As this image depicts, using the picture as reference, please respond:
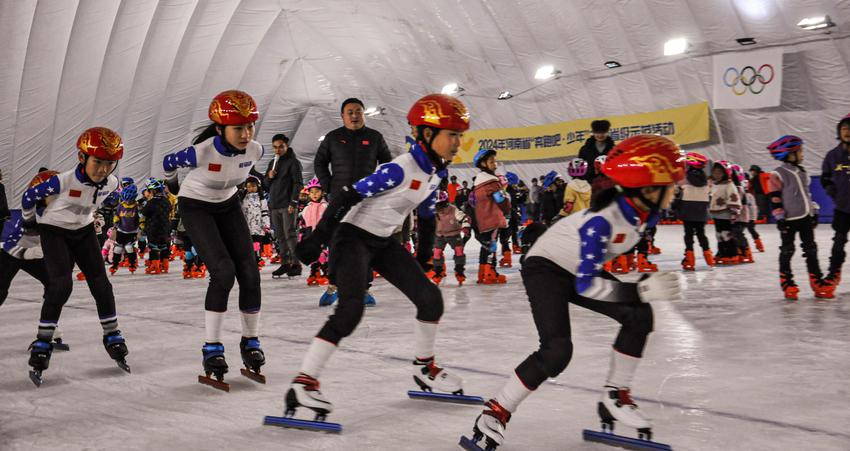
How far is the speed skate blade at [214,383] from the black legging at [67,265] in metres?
1.08

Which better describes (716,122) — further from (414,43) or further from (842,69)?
(414,43)

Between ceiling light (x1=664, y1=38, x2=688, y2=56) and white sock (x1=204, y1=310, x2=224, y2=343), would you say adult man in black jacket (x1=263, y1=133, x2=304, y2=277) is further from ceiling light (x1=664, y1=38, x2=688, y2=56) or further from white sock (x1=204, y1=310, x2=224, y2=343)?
ceiling light (x1=664, y1=38, x2=688, y2=56)

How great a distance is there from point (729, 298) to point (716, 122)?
16330 mm

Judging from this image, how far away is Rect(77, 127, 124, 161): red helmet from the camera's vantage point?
4.68 meters

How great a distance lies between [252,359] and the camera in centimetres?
438

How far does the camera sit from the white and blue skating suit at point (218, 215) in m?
4.32

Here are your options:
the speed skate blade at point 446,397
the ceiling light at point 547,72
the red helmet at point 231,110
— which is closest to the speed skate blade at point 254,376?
the speed skate blade at point 446,397

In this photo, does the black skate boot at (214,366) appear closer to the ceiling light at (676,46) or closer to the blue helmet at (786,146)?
the blue helmet at (786,146)

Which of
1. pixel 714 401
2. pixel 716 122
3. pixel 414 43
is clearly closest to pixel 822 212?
pixel 716 122

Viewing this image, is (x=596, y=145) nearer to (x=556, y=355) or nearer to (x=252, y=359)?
(x=252, y=359)

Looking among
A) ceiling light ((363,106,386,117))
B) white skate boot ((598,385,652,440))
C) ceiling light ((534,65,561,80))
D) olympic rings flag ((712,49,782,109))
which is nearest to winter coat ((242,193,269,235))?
white skate boot ((598,385,652,440))

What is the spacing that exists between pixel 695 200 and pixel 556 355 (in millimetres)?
8803

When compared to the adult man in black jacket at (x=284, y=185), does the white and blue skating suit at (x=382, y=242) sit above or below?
below

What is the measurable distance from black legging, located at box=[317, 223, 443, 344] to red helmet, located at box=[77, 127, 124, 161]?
1866 millimetres
